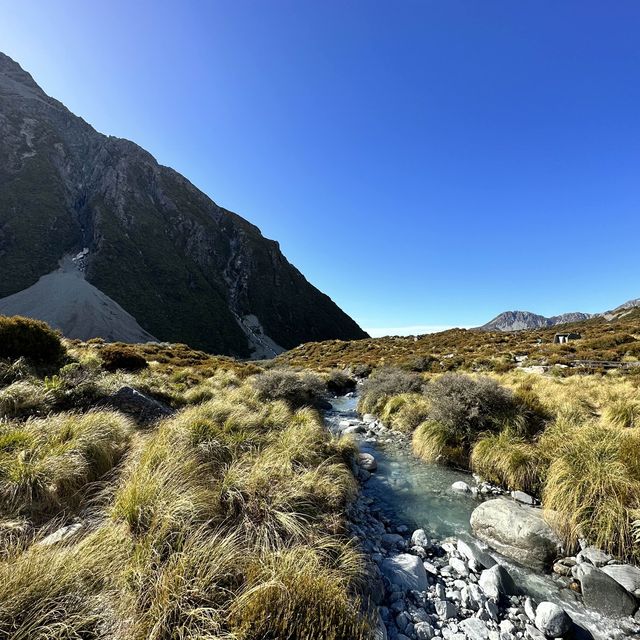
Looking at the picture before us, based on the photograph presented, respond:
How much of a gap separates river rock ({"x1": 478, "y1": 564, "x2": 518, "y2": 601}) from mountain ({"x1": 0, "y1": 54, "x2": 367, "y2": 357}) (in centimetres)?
7511

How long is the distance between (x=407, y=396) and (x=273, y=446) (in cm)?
829

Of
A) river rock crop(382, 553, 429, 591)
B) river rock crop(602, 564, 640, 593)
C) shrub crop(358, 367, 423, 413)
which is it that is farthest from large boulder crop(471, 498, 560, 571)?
shrub crop(358, 367, 423, 413)

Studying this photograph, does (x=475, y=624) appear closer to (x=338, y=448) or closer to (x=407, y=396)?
(x=338, y=448)

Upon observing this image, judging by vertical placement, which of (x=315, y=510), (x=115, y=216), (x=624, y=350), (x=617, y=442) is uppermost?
(x=115, y=216)

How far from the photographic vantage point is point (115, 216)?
332 ft

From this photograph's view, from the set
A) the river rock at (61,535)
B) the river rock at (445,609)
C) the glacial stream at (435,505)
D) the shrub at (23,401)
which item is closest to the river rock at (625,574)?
the glacial stream at (435,505)

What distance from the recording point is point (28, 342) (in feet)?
35.8

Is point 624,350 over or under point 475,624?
over

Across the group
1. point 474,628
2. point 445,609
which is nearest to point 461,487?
point 445,609

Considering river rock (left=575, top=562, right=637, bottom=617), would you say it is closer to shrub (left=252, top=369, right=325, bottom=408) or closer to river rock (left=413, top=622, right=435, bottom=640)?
river rock (left=413, top=622, right=435, bottom=640)

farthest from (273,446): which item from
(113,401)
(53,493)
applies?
(113,401)

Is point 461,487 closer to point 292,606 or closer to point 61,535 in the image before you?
point 292,606

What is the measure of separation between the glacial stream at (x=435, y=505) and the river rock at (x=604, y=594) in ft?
0.48

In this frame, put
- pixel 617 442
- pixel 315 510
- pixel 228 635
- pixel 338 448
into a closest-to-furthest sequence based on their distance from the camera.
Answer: pixel 228 635 < pixel 315 510 < pixel 617 442 < pixel 338 448
